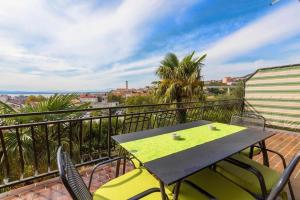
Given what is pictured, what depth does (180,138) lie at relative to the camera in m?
1.94

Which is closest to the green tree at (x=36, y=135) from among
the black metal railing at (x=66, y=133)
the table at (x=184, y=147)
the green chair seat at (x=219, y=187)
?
the black metal railing at (x=66, y=133)

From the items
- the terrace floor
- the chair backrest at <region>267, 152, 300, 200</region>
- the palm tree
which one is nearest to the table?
the chair backrest at <region>267, 152, 300, 200</region>

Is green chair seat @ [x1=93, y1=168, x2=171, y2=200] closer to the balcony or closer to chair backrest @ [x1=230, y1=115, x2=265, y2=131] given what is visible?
the balcony

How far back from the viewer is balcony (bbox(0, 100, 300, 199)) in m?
2.19

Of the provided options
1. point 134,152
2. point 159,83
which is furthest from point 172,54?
point 134,152

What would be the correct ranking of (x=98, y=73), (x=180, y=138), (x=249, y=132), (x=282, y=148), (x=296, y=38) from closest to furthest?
(x=180, y=138)
(x=249, y=132)
(x=282, y=148)
(x=296, y=38)
(x=98, y=73)

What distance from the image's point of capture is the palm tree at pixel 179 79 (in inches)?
279

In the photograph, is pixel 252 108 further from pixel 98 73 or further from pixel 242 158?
pixel 98 73

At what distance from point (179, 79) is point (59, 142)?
18.3 ft

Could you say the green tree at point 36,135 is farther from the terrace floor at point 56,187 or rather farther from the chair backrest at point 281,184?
the chair backrest at point 281,184

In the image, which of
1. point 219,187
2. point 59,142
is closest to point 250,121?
point 219,187

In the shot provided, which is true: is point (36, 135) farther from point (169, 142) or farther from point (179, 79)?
point (179, 79)

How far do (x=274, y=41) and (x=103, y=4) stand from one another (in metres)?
5.51

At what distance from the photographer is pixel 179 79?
23.9 ft
